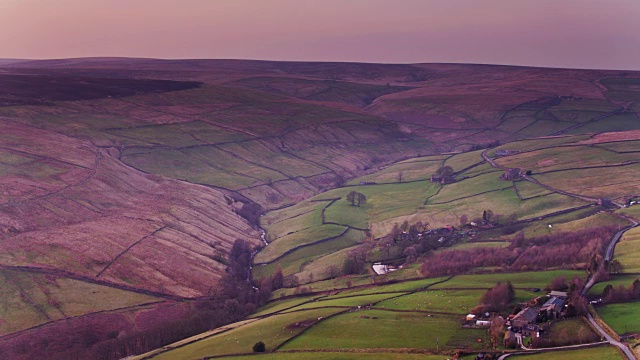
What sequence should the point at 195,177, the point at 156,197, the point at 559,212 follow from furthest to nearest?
the point at 195,177
the point at 156,197
the point at 559,212

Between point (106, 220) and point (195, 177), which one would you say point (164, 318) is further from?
point (195, 177)

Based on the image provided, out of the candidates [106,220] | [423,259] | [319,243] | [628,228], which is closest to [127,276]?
[106,220]

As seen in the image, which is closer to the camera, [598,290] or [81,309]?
[598,290]

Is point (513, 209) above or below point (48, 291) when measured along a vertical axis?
above

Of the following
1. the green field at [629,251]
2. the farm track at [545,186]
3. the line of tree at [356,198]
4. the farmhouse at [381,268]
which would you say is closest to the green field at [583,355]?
the green field at [629,251]

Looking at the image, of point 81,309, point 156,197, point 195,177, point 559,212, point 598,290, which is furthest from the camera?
point 195,177

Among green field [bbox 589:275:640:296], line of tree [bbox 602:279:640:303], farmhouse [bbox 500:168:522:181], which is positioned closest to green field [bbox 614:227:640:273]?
green field [bbox 589:275:640:296]

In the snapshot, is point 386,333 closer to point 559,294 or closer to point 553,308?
point 553,308

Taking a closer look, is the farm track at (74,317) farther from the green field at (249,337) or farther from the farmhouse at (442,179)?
the farmhouse at (442,179)
